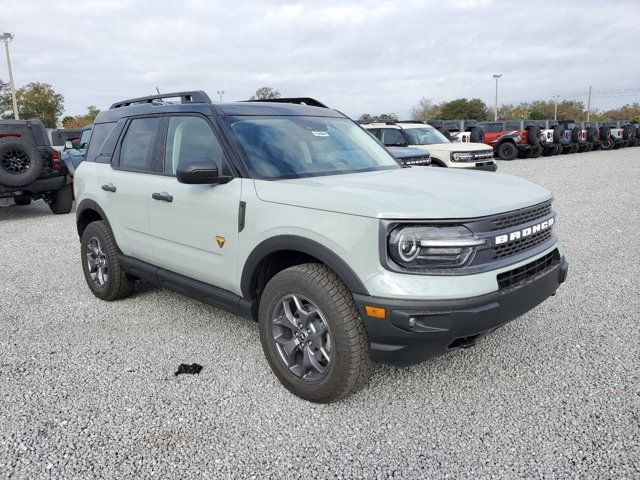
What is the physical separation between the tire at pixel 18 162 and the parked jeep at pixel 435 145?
22.6ft

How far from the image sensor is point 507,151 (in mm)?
23047

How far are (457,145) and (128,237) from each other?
31.8 ft

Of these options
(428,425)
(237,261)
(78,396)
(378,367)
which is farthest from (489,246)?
(78,396)

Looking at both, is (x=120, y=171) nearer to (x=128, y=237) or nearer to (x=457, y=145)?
(x=128, y=237)

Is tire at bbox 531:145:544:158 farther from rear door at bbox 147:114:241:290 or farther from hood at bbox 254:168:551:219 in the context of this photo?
rear door at bbox 147:114:241:290

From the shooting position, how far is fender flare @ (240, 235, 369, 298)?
271cm

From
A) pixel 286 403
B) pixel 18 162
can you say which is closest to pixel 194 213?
pixel 286 403

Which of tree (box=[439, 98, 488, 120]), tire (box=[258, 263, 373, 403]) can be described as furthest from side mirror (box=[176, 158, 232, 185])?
tree (box=[439, 98, 488, 120])

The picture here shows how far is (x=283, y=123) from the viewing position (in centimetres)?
382

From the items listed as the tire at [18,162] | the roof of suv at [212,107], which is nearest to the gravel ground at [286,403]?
the roof of suv at [212,107]

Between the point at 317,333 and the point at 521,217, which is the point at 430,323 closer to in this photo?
the point at 317,333

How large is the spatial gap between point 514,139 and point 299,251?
21.9 metres

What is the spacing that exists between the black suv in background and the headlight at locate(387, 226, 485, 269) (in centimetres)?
854

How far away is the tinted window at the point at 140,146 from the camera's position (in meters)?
4.20
